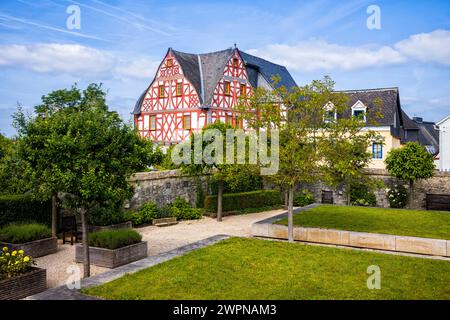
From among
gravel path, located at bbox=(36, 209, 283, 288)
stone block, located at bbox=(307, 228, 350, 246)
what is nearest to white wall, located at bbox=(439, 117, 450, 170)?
gravel path, located at bbox=(36, 209, 283, 288)

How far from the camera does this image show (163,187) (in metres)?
20.5

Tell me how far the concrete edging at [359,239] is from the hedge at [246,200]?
6.44 metres

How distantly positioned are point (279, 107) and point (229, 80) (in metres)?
19.6

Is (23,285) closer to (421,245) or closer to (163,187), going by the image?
(421,245)

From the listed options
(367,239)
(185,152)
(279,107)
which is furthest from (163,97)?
(367,239)

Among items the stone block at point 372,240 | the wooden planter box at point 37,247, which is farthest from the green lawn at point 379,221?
the wooden planter box at point 37,247

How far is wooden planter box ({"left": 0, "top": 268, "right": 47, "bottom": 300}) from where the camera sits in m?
8.64

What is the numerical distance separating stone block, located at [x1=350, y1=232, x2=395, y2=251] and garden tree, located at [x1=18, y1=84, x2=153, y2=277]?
300 inches

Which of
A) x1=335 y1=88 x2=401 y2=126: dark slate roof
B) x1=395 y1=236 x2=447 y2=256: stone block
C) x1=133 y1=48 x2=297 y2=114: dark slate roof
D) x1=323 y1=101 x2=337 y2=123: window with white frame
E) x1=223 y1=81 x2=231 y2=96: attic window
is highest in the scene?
x1=133 y1=48 x2=297 y2=114: dark slate roof

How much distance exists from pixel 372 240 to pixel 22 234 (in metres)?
11.1

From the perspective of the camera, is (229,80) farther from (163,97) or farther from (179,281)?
(179,281)

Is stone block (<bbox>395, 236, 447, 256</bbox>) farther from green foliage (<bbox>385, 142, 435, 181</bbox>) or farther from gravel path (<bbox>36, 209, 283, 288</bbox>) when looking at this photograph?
green foliage (<bbox>385, 142, 435, 181</bbox>)

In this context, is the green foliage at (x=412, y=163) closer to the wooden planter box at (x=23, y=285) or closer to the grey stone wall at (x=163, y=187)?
the grey stone wall at (x=163, y=187)

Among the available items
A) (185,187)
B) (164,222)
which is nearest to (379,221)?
(164,222)
